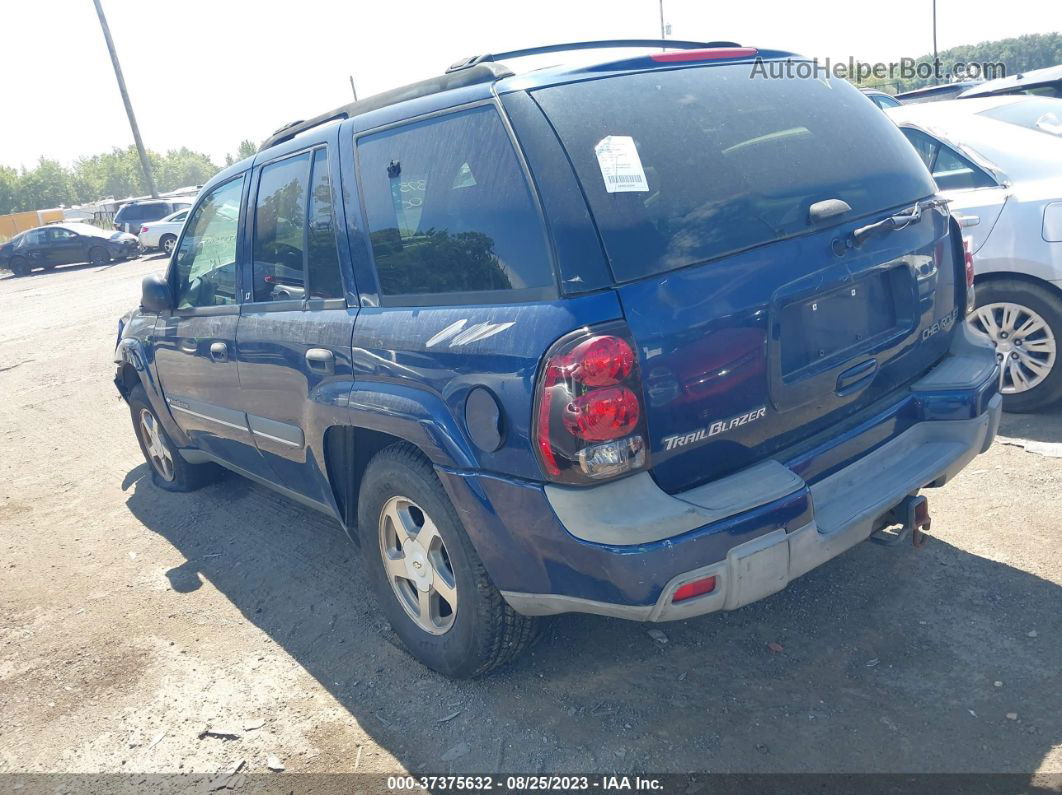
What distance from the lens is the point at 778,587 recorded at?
2.54 meters

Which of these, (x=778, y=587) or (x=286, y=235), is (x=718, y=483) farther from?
(x=286, y=235)

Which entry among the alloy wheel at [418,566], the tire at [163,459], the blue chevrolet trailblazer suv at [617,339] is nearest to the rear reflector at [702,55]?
the blue chevrolet trailblazer suv at [617,339]

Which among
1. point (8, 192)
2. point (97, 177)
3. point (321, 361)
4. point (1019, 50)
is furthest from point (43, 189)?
point (321, 361)

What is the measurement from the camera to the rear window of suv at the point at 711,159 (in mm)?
2479

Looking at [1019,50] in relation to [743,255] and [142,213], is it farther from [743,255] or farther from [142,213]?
[743,255]

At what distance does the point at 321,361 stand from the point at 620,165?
144cm

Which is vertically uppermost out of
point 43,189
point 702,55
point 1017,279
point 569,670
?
point 43,189

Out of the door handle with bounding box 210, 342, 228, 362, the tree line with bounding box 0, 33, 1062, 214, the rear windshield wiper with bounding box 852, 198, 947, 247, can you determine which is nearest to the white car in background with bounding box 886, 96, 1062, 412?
the rear windshield wiper with bounding box 852, 198, 947, 247

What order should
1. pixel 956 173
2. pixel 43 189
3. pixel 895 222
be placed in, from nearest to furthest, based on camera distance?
pixel 895 222 < pixel 956 173 < pixel 43 189

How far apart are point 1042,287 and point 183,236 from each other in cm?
481

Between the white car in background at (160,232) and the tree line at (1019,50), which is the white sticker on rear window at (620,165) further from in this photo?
the tree line at (1019,50)

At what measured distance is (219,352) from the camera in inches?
162

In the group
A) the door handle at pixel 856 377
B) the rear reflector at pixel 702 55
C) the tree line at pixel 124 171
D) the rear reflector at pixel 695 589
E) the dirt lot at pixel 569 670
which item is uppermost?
the tree line at pixel 124 171

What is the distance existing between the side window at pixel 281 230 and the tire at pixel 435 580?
970 millimetres
